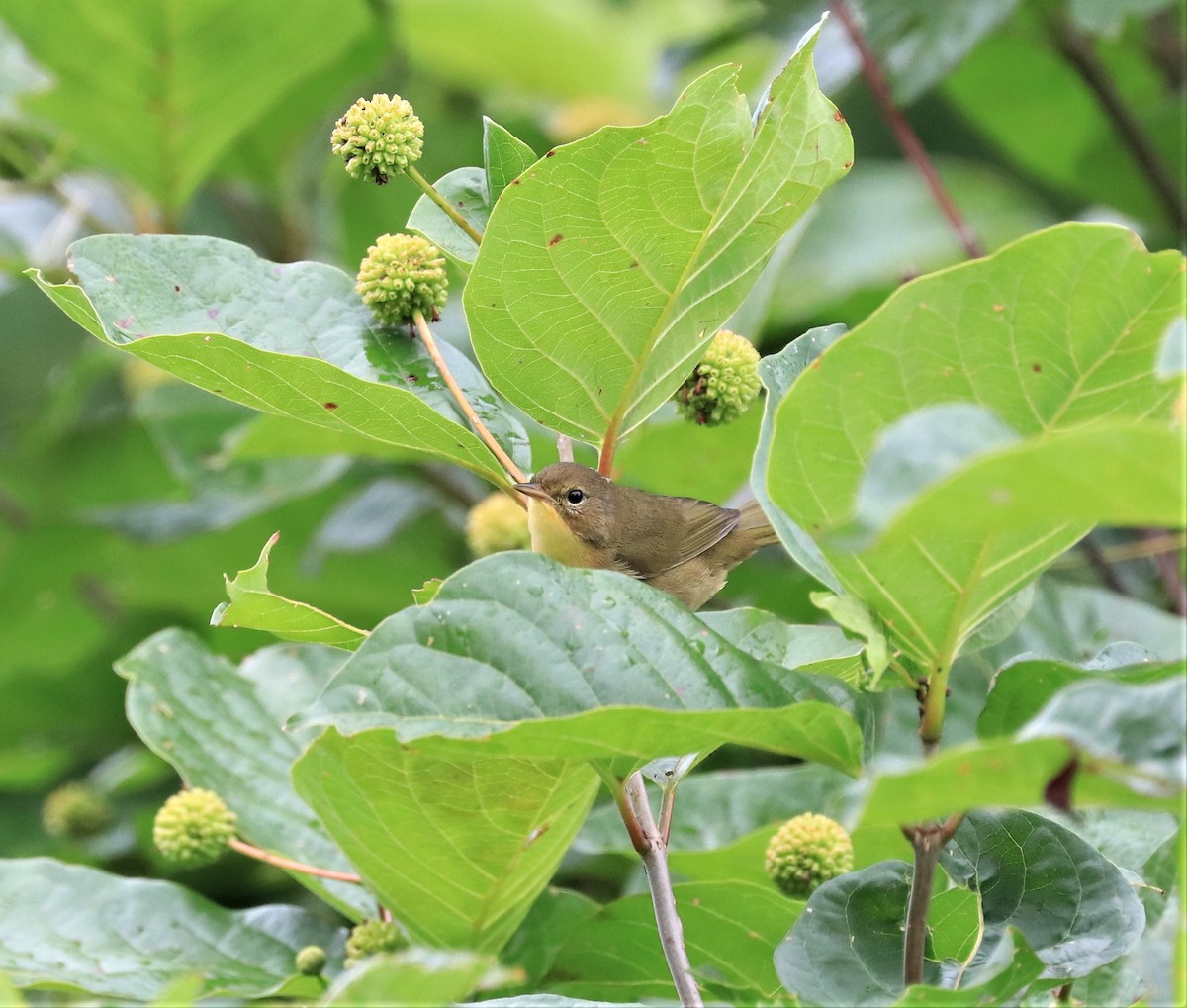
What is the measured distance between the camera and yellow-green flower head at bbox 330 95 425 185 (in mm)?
2205

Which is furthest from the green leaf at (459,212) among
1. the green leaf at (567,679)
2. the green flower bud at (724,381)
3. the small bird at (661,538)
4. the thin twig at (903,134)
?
the thin twig at (903,134)

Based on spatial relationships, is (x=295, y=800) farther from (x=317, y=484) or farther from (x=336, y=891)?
(x=317, y=484)

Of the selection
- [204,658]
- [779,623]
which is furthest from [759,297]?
[779,623]

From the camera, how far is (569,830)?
2.21 m

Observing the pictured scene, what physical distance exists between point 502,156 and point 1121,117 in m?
3.39

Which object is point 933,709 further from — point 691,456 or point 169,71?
point 169,71

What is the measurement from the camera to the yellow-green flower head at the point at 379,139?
2.21 meters

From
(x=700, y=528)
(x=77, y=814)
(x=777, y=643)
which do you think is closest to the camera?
(x=777, y=643)

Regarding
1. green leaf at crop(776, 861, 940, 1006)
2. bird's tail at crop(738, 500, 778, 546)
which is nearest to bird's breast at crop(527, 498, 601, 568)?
bird's tail at crop(738, 500, 778, 546)

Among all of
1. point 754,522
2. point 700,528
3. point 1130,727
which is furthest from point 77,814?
point 1130,727

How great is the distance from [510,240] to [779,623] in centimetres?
68

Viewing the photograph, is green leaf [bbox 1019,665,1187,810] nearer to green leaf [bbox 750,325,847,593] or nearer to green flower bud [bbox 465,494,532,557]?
green leaf [bbox 750,325,847,593]

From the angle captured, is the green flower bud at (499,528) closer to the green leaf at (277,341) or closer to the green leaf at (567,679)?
the green leaf at (277,341)

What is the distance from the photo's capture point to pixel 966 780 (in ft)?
4.40
